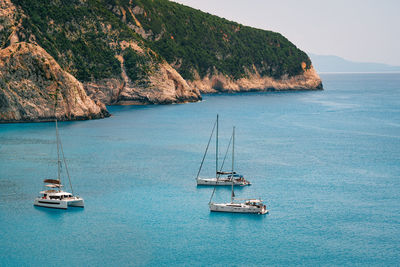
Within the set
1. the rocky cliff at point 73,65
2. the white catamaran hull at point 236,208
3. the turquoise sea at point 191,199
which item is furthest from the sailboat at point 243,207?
the rocky cliff at point 73,65

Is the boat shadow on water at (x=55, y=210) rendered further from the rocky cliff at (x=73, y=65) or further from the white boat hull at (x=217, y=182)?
the rocky cliff at (x=73, y=65)

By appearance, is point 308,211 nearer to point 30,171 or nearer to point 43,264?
point 43,264

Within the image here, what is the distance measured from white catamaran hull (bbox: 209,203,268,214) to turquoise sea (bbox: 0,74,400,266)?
0.79m

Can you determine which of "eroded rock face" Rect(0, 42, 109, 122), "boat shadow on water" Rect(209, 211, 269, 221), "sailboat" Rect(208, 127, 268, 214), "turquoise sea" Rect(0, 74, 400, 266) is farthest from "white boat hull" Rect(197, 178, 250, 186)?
"eroded rock face" Rect(0, 42, 109, 122)

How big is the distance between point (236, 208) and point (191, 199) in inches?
267

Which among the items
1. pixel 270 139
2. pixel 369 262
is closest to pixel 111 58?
pixel 270 139

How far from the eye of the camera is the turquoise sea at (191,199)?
50781 millimetres

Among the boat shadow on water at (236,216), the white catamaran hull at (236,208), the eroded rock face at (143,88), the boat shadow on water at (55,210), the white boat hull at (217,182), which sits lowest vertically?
the boat shadow on water at (236,216)

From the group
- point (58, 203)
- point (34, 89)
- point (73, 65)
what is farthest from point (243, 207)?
point (73, 65)

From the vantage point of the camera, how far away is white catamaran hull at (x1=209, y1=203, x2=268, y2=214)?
61812 mm

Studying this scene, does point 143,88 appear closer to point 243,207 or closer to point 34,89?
point 34,89

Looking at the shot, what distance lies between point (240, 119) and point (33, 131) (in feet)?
180

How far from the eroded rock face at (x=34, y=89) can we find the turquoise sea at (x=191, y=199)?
4.76 m

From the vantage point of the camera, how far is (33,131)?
110938 mm
